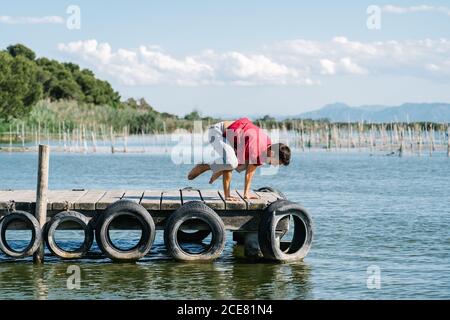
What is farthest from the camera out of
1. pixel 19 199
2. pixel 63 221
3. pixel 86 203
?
pixel 19 199

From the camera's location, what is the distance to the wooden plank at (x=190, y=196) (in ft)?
61.8

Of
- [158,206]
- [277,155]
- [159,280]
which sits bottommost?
[159,280]

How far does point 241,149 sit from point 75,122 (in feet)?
267

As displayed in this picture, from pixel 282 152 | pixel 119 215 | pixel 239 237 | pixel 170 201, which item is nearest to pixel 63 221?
pixel 119 215

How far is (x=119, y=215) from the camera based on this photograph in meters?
17.8

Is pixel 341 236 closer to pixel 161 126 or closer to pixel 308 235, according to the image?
pixel 308 235

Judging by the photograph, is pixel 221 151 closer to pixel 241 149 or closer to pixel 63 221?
pixel 241 149

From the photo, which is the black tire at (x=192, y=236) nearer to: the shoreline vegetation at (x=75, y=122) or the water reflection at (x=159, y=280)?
the water reflection at (x=159, y=280)

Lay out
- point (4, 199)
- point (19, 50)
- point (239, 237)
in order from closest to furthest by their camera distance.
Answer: point (4, 199) → point (239, 237) → point (19, 50)

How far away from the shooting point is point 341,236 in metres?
24.3

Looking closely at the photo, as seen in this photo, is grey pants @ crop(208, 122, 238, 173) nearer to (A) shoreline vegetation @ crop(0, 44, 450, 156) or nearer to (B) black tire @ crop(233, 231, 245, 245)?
(B) black tire @ crop(233, 231, 245, 245)

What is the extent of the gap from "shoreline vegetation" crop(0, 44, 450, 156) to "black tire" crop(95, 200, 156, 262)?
63035 millimetres

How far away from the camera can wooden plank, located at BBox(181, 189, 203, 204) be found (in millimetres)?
18825
